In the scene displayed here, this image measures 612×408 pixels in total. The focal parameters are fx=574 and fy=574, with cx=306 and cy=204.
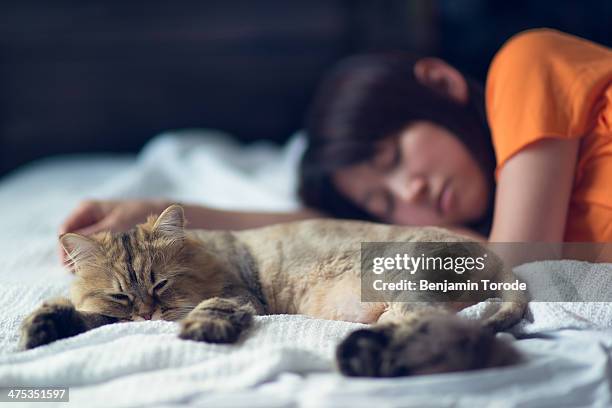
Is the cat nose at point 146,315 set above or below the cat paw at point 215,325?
below

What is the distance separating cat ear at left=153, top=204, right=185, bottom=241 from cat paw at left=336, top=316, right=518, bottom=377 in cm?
51

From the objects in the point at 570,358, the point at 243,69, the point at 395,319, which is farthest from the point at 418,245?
the point at 243,69

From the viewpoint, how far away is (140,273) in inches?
48.8

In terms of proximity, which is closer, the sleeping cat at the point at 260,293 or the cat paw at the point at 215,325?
the sleeping cat at the point at 260,293

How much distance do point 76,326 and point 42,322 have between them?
72 mm

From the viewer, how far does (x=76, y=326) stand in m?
1.15

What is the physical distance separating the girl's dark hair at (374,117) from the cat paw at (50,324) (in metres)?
1.02

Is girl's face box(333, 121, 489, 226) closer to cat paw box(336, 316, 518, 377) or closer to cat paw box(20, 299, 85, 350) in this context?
cat paw box(336, 316, 518, 377)

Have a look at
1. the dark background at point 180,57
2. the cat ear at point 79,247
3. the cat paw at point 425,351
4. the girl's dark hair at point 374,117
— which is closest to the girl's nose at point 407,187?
the girl's dark hair at point 374,117

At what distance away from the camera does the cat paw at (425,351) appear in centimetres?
93

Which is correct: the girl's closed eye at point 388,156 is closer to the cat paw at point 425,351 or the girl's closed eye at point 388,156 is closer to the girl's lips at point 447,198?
the girl's lips at point 447,198

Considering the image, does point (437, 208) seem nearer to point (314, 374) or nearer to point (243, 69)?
point (314, 374)

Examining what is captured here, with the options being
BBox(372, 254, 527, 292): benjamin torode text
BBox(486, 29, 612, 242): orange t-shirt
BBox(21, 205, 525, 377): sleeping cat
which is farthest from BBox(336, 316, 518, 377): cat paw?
BBox(486, 29, 612, 242): orange t-shirt

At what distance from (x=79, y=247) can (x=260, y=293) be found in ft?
1.39
